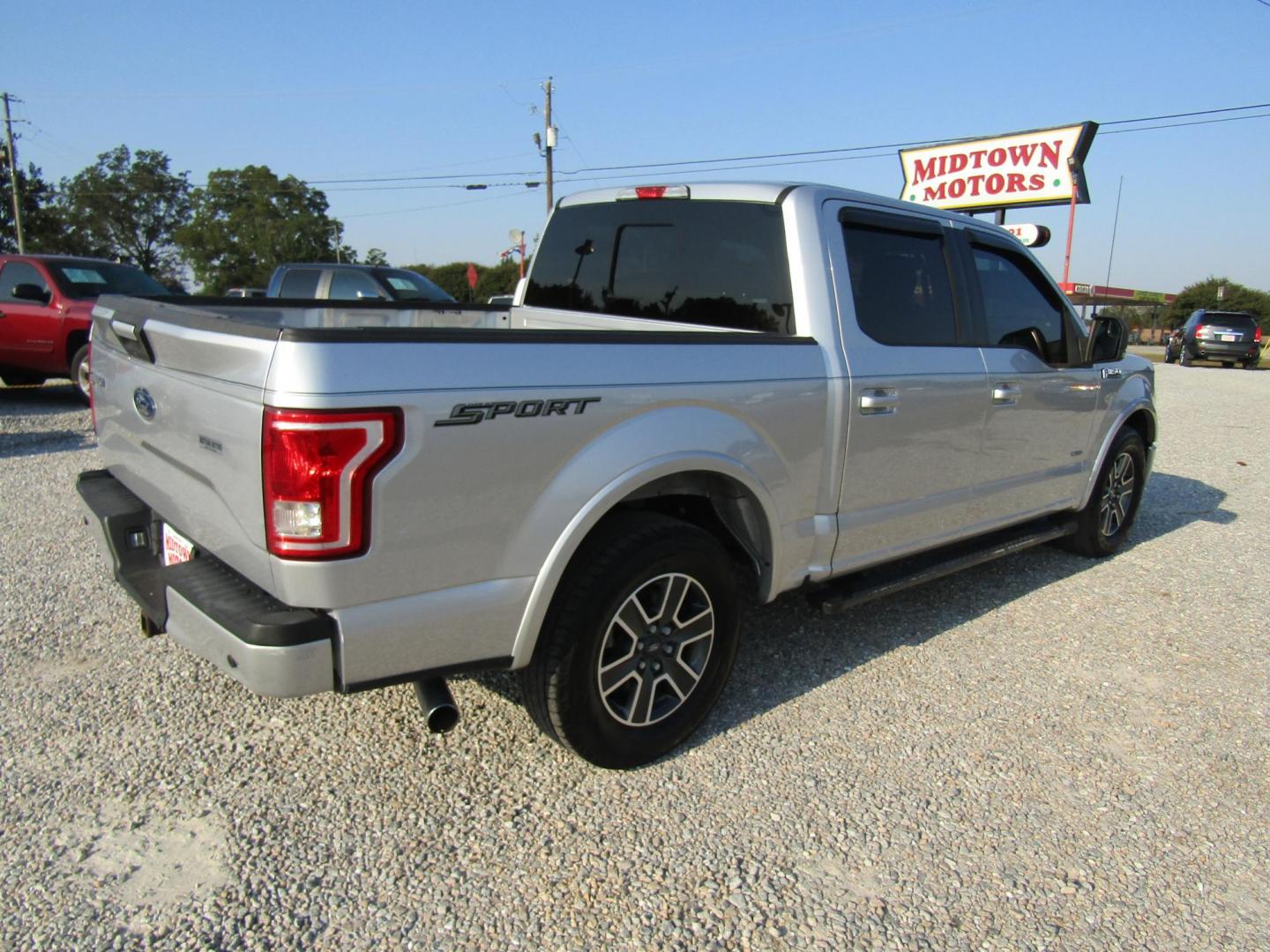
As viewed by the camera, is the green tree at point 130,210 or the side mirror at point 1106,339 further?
the green tree at point 130,210

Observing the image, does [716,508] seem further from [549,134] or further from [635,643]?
[549,134]

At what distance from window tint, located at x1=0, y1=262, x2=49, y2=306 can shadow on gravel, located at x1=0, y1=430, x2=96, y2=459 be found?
2495 millimetres

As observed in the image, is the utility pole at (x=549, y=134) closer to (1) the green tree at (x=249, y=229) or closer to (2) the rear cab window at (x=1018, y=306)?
(2) the rear cab window at (x=1018, y=306)

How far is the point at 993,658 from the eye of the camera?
12.8 ft

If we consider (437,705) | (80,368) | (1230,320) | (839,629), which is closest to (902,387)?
(839,629)

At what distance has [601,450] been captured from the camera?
2562 millimetres

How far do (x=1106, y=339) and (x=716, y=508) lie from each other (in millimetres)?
2865

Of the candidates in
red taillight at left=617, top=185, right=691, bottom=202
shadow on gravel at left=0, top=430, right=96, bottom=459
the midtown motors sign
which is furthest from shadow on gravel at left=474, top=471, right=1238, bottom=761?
the midtown motors sign

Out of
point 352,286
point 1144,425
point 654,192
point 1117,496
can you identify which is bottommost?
point 1117,496

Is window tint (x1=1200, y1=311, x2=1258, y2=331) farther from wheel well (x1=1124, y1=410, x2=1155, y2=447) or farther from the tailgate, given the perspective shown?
the tailgate

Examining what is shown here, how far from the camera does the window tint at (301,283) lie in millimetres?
12438

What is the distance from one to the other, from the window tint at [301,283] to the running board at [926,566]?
1046 centimetres

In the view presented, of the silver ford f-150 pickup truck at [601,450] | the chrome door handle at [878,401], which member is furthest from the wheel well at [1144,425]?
the chrome door handle at [878,401]

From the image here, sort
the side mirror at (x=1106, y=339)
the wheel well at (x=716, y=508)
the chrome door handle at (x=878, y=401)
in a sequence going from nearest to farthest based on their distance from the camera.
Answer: the wheel well at (x=716, y=508)
the chrome door handle at (x=878, y=401)
the side mirror at (x=1106, y=339)
